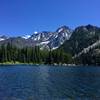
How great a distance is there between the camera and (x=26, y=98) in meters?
58.7

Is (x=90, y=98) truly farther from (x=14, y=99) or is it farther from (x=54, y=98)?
(x=14, y=99)

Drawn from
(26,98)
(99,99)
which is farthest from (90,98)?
(26,98)

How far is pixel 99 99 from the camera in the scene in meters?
58.4

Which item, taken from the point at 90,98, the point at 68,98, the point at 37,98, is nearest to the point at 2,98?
the point at 37,98

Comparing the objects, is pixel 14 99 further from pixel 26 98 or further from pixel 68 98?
pixel 68 98

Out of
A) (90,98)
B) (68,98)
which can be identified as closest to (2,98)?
(68,98)

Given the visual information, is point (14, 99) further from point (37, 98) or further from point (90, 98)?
point (90, 98)

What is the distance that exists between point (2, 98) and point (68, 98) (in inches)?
533

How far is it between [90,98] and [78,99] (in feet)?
10.9

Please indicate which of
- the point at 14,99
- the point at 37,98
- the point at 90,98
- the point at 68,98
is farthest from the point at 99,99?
the point at 14,99

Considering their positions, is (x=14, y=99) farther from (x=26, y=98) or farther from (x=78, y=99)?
(x=78, y=99)

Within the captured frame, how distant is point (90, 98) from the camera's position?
6006 cm

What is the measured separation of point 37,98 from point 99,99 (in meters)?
12.6

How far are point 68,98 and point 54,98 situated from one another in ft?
9.66
